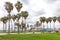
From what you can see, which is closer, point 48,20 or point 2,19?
point 2,19

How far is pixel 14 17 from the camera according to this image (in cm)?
12188

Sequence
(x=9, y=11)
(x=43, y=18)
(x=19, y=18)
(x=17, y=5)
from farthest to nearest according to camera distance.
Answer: (x=43, y=18) < (x=19, y=18) < (x=17, y=5) < (x=9, y=11)

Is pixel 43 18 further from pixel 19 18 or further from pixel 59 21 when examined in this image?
pixel 19 18

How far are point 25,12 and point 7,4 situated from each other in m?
32.1

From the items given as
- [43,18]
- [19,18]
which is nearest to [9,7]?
[19,18]

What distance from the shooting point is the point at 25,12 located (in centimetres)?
11581

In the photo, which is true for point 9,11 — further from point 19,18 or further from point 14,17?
point 14,17

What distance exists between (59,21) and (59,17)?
390cm

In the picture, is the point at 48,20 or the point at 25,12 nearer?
the point at 25,12

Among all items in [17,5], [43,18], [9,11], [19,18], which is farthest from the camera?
[43,18]

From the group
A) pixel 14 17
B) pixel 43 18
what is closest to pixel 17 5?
pixel 14 17

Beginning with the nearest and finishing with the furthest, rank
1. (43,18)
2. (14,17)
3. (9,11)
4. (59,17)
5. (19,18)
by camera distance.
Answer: (9,11), (19,18), (14,17), (43,18), (59,17)

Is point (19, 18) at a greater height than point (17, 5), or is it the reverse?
point (17, 5)

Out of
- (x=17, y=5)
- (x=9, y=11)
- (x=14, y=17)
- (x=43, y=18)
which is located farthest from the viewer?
(x=43, y=18)
